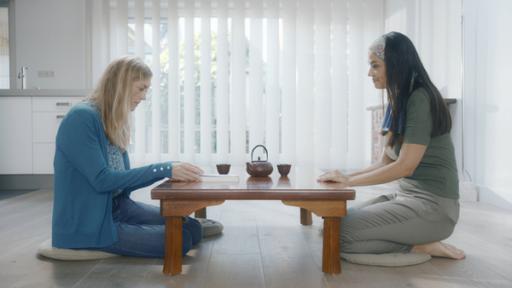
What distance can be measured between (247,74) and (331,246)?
4345 mm

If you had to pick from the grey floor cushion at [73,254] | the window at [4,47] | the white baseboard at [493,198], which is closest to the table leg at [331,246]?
the grey floor cushion at [73,254]

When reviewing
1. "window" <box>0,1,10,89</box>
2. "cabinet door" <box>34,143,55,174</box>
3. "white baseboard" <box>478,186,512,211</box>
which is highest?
"window" <box>0,1,10,89</box>

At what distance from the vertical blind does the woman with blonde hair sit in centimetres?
381

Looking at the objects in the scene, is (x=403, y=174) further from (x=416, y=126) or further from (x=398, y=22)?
(x=398, y=22)

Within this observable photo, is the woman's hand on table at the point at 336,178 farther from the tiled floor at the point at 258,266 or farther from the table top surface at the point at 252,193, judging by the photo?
the tiled floor at the point at 258,266

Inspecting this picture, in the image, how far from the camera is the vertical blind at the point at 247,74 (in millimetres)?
5906

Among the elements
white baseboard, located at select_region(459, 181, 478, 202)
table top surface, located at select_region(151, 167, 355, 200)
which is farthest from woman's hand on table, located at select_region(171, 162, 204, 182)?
white baseboard, located at select_region(459, 181, 478, 202)

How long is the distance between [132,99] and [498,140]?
9.24ft

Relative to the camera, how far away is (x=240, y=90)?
596 cm

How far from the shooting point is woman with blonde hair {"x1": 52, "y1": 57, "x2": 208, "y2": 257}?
192 centimetres

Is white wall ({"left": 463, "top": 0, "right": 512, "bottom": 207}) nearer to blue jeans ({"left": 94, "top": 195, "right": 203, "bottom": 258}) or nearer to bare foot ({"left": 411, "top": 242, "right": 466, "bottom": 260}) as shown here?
bare foot ({"left": 411, "top": 242, "right": 466, "bottom": 260})

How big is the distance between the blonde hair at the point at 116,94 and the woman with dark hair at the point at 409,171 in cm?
86

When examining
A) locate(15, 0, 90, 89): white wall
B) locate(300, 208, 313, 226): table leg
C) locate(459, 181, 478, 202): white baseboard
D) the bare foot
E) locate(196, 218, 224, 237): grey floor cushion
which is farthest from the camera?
locate(15, 0, 90, 89): white wall

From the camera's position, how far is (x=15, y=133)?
4672mm
